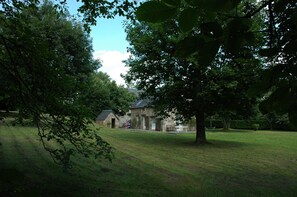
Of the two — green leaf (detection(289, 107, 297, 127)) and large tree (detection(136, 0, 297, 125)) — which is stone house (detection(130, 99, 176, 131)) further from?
large tree (detection(136, 0, 297, 125))

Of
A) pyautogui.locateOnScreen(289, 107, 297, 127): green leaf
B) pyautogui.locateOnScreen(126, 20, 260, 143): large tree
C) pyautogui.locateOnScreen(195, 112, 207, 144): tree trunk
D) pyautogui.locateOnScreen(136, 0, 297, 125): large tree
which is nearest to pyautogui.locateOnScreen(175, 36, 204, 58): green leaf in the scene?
pyautogui.locateOnScreen(136, 0, 297, 125): large tree

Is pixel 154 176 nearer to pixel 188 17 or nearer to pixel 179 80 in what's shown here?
pixel 188 17

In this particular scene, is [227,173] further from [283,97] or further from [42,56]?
[283,97]

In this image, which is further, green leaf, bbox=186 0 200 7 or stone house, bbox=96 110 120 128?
stone house, bbox=96 110 120 128

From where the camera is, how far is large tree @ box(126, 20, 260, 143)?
61.8ft

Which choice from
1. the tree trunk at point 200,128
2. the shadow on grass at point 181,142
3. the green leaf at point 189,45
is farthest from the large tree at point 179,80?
the green leaf at point 189,45

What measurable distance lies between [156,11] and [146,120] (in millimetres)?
50294

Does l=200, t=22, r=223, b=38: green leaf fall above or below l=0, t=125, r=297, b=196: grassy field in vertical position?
above

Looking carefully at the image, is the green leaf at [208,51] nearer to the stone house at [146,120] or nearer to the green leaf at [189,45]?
the green leaf at [189,45]

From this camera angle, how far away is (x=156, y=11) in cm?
121

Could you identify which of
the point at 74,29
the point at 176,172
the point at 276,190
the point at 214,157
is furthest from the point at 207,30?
the point at 74,29

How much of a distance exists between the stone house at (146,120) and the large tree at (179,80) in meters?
24.1

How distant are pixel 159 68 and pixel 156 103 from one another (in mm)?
2562

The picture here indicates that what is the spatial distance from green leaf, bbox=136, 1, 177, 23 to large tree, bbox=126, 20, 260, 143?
16666 mm
